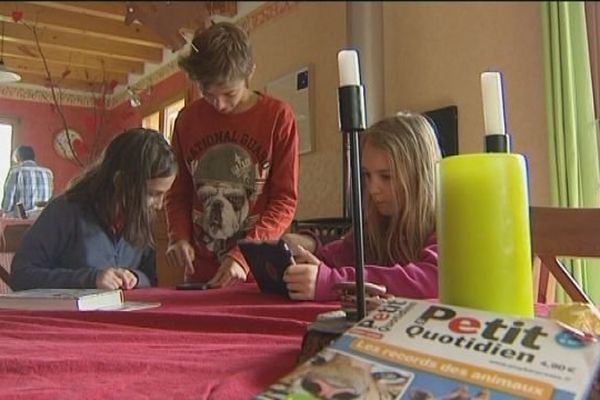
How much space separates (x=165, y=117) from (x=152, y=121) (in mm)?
15

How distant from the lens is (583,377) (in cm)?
27

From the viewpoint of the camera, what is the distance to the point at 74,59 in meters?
0.69

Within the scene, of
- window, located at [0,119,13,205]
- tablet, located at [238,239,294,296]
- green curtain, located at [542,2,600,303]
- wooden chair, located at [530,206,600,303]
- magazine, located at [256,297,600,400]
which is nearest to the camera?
magazine, located at [256,297,600,400]

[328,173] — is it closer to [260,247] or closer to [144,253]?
[260,247]

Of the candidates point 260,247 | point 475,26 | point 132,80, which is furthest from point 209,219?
point 475,26

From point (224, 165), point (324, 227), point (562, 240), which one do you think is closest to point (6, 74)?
point (224, 165)

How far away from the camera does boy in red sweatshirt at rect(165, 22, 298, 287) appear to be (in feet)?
2.31

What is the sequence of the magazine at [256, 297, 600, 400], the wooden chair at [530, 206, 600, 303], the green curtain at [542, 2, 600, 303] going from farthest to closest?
the green curtain at [542, 2, 600, 303], the wooden chair at [530, 206, 600, 303], the magazine at [256, 297, 600, 400]

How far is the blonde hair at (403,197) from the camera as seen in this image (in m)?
0.84

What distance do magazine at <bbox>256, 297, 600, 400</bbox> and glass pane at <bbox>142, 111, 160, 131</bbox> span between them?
0.42 metres

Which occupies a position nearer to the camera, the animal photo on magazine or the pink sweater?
the animal photo on magazine

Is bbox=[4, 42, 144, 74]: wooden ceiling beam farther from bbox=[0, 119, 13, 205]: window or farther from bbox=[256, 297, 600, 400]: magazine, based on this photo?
bbox=[256, 297, 600, 400]: magazine

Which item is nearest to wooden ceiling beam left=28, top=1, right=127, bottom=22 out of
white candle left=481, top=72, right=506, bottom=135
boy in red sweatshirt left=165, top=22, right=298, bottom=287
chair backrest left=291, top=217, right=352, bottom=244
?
boy in red sweatshirt left=165, top=22, right=298, bottom=287

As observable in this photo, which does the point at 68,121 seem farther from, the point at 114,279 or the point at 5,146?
the point at 114,279
